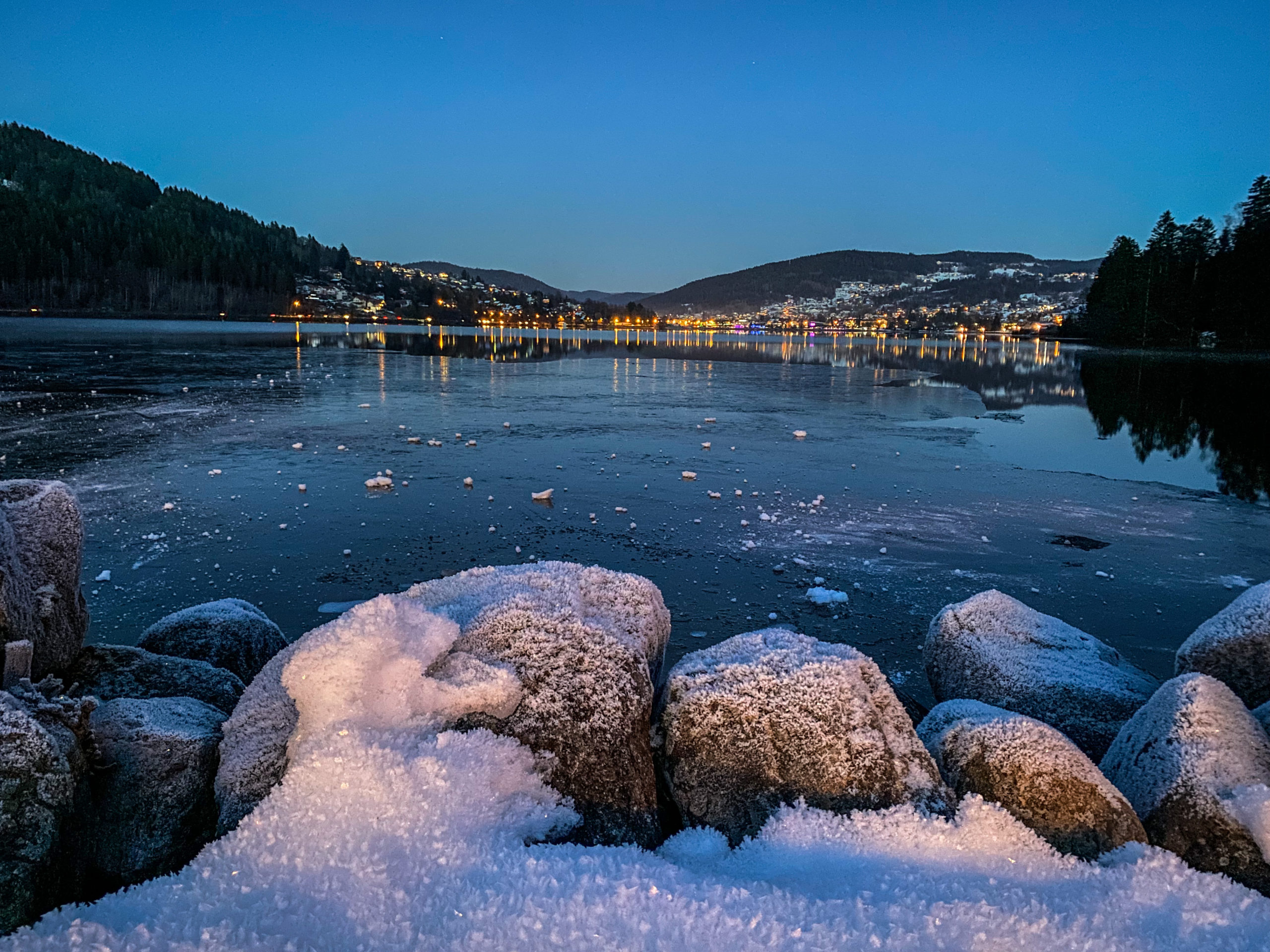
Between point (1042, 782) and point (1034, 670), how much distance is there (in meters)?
2.03

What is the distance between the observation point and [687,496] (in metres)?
11.4

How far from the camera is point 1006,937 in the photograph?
7.25 ft

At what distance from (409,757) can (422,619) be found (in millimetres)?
867

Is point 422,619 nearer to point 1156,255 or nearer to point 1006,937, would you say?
point 1006,937

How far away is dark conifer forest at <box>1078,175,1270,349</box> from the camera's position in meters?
59.5

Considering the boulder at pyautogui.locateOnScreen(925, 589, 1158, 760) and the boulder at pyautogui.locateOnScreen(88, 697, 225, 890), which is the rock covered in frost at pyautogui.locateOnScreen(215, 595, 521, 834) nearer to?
the boulder at pyautogui.locateOnScreen(88, 697, 225, 890)

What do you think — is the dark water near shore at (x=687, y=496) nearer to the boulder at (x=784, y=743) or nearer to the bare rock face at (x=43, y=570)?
the bare rock face at (x=43, y=570)

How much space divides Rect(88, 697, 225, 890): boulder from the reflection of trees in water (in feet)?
49.0

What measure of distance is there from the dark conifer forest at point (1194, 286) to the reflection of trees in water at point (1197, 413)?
1928cm

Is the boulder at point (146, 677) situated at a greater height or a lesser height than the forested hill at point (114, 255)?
lesser

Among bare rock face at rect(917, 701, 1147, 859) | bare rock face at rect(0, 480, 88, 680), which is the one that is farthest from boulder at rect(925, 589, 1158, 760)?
bare rock face at rect(0, 480, 88, 680)

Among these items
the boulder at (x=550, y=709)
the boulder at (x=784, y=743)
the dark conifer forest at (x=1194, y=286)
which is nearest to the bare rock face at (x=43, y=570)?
the boulder at (x=550, y=709)

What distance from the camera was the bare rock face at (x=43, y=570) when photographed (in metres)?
3.78

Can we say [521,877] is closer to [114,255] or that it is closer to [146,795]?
[146,795]
